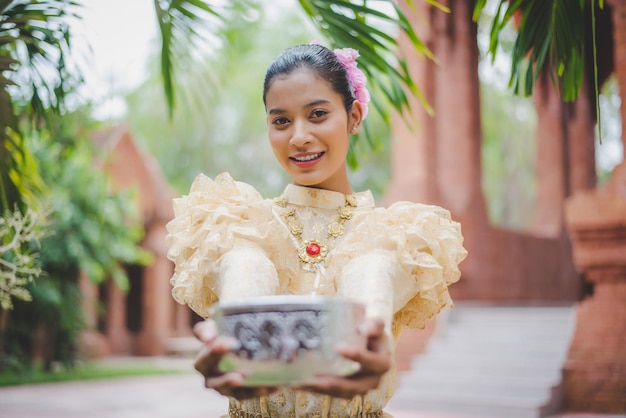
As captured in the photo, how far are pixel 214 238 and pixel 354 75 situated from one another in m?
0.63

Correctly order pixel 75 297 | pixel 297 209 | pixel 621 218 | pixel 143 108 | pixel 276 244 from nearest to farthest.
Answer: pixel 276 244 < pixel 297 209 < pixel 621 218 < pixel 75 297 < pixel 143 108

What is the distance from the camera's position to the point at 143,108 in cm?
2377

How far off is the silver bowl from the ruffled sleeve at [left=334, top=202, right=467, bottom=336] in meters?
0.29

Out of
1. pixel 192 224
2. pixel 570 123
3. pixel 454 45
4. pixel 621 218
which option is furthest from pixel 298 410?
pixel 570 123

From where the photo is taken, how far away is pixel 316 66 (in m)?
1.80

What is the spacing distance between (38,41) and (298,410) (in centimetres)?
218

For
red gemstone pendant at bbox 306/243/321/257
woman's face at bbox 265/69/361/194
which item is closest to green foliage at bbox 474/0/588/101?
woman's face at bbox 265/69/361/194

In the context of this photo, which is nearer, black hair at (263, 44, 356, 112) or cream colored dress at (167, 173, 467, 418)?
cream colored dress at (167, 173, 467, 418)

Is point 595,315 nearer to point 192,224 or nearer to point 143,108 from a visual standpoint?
point 192,224

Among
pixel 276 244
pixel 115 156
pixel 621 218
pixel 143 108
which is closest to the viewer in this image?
pixel 276 244

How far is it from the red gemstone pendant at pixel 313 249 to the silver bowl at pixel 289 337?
53 centimetres

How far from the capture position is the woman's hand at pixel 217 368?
4.18ft

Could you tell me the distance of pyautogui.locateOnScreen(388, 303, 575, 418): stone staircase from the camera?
23.3ft

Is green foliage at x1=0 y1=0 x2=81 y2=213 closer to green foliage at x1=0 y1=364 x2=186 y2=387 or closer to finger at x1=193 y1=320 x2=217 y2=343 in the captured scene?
finger at x1=193 y1=320 x2=217 y2=343
